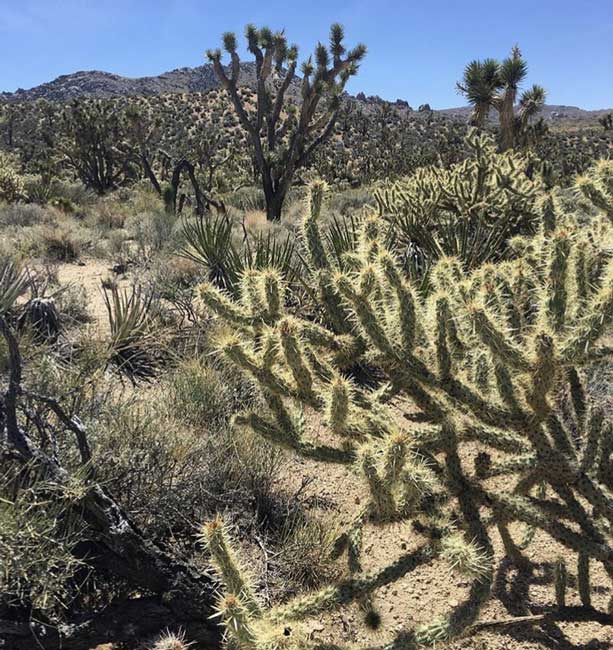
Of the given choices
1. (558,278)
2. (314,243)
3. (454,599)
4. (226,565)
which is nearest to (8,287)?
(314,243)

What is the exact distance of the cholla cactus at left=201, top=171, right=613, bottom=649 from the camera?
2240 millimetres

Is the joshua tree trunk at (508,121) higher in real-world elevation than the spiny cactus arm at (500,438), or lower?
higher

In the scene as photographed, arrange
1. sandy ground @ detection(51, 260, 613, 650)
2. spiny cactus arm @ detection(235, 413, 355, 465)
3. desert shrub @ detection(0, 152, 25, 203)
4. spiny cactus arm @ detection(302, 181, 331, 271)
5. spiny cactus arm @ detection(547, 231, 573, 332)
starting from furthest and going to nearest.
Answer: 1. desert shrub @ detection(0, 152, 25, 203)
2. spiny cactus arm @ detection(302, 181, 331, 271)
3. sandy ground @ detection(51, 260, 613, 650)
4. spiny cactus arm @ detection(235, 413, 355, 465)
5. spiny cactus arm @ detection(547, 231, 573, 332)

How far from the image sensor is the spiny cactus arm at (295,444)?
2803 mm

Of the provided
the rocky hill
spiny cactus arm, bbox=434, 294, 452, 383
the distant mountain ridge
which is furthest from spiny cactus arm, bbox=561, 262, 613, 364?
the rocky hill

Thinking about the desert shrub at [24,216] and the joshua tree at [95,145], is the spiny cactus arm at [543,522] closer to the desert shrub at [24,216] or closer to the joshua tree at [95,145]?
the desert shrub at [24,216]

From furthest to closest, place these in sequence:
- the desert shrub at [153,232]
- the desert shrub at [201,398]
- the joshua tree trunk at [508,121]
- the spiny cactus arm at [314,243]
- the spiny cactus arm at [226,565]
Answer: the joshua tree trunk at [508,121] < the desert shrub at [153,232] < the desert shrub at [201,398] < the spiny cactus arm at [314,243] < the spiny cactus arm at [226,565]

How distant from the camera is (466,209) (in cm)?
788

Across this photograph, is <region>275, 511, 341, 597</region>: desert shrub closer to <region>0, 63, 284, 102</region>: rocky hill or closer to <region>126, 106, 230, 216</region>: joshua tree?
<region>126, 106, 230, 216</region>: joshua tree

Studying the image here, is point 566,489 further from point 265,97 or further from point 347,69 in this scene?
point 347,69

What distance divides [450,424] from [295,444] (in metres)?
0.75

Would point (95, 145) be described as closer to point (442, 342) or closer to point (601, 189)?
point (601, 189)

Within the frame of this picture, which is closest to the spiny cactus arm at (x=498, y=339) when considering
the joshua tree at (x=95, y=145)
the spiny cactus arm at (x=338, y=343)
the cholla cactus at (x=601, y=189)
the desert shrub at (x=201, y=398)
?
the spiny cactus arm at (x=338, y=343)

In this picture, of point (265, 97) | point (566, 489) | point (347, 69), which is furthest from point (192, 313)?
point (347, 69)
